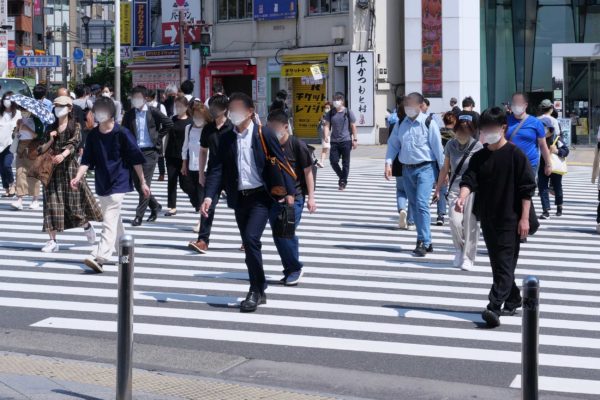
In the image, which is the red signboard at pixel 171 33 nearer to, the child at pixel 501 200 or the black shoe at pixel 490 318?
the child at pixel 501 200

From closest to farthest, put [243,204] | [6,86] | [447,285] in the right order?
1. [243,204]
2. [447,285]
3. [6,86]

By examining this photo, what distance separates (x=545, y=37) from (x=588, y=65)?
3.18 m

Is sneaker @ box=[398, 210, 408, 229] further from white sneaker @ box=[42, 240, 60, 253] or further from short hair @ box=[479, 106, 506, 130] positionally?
short hair @ box=[479, 106, 506, 130]

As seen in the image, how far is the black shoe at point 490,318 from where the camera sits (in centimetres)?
888

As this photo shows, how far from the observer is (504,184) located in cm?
894

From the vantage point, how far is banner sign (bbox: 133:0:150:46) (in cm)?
5275

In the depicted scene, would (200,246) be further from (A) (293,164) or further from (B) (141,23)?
(B) (141,23)

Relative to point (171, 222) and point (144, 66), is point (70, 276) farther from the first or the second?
point (144, 66)

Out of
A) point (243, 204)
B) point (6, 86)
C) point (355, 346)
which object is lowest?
point (355, 346)

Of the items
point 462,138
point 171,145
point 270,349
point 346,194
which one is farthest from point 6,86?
point 270,349

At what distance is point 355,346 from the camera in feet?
27.3

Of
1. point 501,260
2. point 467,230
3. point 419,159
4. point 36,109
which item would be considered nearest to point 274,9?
point 36,109

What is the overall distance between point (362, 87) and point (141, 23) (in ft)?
52.7

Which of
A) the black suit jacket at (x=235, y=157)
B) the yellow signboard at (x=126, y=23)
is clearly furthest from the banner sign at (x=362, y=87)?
the black suit jacket at (x=235, y=157)
